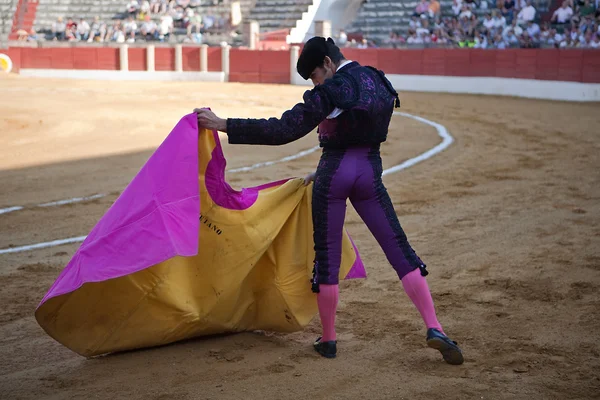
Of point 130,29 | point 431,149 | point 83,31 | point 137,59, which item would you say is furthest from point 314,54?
point 83,31

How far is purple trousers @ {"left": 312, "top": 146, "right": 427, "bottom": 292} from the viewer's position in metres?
2.88

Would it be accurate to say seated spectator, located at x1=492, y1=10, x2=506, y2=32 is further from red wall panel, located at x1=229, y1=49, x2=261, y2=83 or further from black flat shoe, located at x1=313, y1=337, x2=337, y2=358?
black flat shoe, located at x1=313, y1=337, x2=337, y2=358

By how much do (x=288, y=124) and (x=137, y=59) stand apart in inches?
770

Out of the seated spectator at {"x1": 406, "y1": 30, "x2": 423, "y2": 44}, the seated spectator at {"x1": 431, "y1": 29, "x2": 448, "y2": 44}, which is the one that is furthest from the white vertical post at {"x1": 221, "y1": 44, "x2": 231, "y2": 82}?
the seated spectator at {"x1": 431, "y1": 29, "x2": 448, "y2": 44}

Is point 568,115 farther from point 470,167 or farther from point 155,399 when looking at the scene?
point 155,399

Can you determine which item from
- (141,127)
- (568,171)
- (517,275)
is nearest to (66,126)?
(141,127)

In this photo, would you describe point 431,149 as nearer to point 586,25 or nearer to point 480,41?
point 586,25

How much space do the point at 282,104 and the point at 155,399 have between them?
11094 mm

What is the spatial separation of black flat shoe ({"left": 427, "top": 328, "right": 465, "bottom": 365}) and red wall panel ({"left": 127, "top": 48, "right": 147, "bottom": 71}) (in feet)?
64.3

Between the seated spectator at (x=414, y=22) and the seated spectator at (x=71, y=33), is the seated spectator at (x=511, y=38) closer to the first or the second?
the seated spectator at (x=414, y=22)

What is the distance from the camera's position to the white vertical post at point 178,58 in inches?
821

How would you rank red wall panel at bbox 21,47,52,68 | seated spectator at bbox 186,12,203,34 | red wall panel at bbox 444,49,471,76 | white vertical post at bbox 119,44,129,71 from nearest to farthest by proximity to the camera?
red wall panel at bbox 444,49,471,76
white vertical post at bbox 119,44,129,71
red wall panel at bbox 21,47,52,68
seated spectator at bbox 186,12,203,34

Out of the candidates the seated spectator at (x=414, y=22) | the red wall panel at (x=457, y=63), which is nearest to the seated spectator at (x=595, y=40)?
→ the red wall panel at (x=457, y=63)

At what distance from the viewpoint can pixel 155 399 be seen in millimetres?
2557
